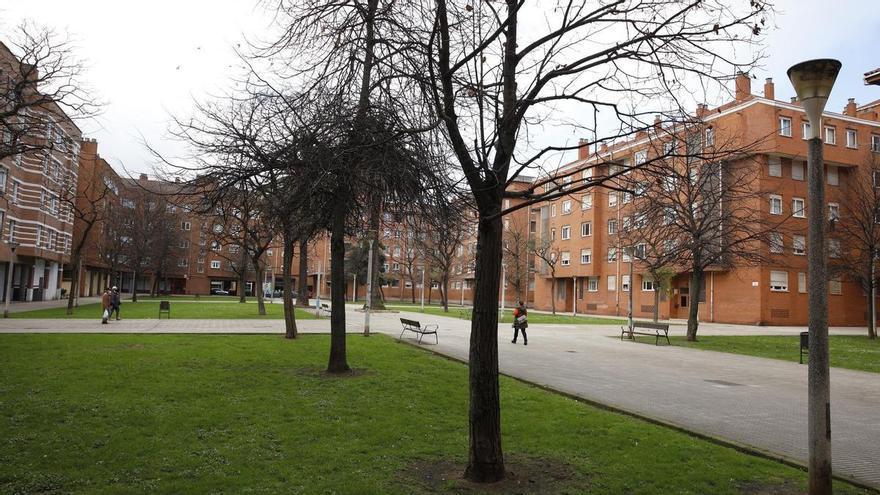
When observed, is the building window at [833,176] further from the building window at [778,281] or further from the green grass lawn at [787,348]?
the green grass lawn at [787,348]

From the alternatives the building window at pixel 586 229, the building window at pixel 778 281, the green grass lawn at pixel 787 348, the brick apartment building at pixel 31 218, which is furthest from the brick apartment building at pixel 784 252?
the brick apartment building at pixel 31 218

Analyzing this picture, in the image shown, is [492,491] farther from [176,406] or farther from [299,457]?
[176,406]

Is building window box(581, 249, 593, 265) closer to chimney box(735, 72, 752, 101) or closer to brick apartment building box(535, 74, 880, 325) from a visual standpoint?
brick apartment building box(535, 74, 880, 325)

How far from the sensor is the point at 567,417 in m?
8.73

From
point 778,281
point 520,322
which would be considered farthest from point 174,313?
point 778,281

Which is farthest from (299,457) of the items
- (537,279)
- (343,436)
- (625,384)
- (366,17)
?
(537,279)

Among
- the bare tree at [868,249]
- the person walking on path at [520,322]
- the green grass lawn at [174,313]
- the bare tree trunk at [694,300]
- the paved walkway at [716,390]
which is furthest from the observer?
the bare tree at [868,249]

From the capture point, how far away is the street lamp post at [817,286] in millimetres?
5398

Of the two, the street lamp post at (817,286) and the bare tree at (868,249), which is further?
the bare tree at (868,249)

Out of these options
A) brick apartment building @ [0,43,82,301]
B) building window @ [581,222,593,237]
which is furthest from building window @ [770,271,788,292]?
brick apartment building @ [0,43,82,301]

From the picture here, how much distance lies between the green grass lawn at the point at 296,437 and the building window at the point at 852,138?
4752 centimetres

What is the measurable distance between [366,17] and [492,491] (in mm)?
4970

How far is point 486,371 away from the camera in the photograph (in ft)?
19.3

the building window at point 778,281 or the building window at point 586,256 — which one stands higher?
the building window at point 586,256
